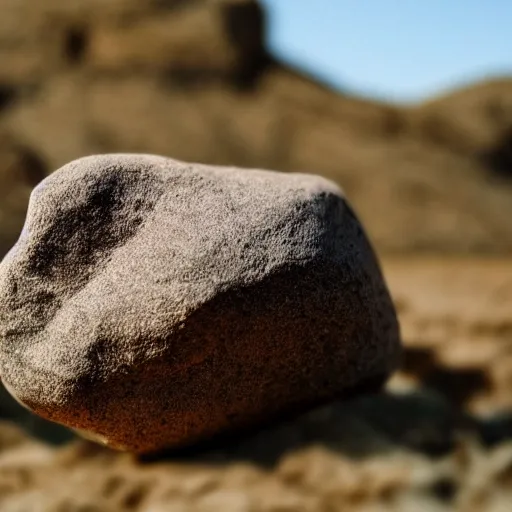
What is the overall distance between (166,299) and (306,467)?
1.71ft

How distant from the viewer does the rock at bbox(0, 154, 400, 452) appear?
4.46 ft

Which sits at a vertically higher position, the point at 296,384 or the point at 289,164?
the point at 296,384

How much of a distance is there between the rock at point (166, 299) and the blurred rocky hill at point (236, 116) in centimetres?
383

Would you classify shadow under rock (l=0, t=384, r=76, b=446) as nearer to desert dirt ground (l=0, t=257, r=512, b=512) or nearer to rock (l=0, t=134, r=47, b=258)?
desert dirt ground (l=0, t=257, r=512, b=512)

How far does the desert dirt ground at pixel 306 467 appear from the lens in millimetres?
1465

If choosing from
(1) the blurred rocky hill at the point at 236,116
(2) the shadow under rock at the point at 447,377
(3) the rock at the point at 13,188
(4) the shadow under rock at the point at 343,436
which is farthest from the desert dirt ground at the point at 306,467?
(1) the blurred rocky hill at the point at 236,116

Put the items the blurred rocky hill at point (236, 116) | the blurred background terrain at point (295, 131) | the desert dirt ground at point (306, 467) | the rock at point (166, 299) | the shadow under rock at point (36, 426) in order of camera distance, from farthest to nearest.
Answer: the blurred rocky hill at point (236, 116)
the blurred background terrain at point (295, 131)
the shadow under rock at point (36, 426)
the desert dirt ground at point (306, 467)
the rock at point (166, 299)

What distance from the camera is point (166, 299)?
134 centimetres

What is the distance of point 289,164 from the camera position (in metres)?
5.69

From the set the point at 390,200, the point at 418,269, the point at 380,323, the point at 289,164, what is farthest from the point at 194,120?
the point at 380,323

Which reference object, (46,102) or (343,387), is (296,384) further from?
(46,102)

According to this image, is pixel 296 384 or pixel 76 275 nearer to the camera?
pixel 76 275

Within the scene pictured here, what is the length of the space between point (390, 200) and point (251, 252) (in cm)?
425

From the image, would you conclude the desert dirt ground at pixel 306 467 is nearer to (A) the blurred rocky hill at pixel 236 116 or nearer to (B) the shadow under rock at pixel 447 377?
(B) the shadow under rock at pixel 447 377
